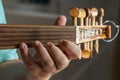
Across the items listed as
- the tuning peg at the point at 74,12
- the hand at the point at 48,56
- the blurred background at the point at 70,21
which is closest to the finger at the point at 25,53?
the hand at the point at 48,56

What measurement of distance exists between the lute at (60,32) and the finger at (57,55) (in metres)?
0.02

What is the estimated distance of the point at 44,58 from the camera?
0.45 meters

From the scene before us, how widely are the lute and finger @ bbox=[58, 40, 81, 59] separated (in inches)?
0.9

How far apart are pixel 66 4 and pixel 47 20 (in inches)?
4.2

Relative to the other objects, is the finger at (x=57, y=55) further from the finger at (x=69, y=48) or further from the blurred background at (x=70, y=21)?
the blurred background at (x=70, y=21)

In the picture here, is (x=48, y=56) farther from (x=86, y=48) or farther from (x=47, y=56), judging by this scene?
(x=86, y=48)

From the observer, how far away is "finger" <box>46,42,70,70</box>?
0.45 m

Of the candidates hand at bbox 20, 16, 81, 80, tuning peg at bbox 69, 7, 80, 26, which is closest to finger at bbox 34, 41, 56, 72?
hand at bbox 20, 16, 81, 80

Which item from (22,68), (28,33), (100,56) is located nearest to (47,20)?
(100,56)

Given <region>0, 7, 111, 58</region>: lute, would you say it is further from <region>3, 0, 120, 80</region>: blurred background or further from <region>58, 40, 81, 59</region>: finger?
<region>3, 0, 120, 80</region>: blurred background

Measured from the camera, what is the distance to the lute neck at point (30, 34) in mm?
415

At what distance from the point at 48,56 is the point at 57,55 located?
2 cm

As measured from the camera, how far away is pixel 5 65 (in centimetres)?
58

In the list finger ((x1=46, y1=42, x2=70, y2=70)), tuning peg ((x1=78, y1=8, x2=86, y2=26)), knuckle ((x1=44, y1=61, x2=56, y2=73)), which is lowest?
knuckle ((x1=44, y1=61, x2=56, y2=73))
